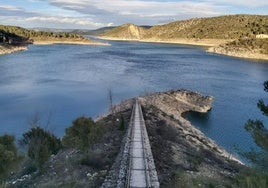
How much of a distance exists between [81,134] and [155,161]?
6083 millimetres

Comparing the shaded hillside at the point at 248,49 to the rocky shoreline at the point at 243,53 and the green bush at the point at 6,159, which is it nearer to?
the rocky shoreline at the point at 243,53

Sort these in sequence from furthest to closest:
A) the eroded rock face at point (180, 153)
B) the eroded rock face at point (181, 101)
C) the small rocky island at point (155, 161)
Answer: the eroded rock face at point (181, 101) → the eroded rock face at point (180, 153) → the small rocky island at point (155, 161)

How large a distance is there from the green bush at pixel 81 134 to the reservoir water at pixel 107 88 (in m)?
17.2

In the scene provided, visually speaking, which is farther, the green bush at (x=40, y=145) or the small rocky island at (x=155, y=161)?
the green bush at (x=40, y=145)

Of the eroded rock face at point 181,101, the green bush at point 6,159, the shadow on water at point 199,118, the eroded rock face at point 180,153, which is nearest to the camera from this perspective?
the green bush at point 6,159

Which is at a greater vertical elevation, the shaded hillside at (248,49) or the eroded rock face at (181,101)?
the eroded rock face at (181,101)

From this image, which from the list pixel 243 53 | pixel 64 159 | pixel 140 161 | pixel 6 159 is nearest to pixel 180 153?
pixel 140 161

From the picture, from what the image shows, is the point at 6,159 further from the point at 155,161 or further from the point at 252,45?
the point at 252,45

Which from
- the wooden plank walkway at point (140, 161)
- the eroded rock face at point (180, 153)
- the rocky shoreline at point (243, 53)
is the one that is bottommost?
the rocky shoreline at point (243, 53)

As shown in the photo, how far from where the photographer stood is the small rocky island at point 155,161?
27.5 meters

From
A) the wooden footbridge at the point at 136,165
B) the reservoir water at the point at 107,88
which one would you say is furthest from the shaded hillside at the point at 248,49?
the wooden footbridge at the point at 136,165

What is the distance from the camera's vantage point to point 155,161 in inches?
1236

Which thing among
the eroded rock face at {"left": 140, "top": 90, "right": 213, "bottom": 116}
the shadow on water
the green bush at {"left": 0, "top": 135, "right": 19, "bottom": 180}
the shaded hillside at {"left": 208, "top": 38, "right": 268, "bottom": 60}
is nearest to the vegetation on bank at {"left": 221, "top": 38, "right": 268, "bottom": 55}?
the shaded hillside at {"left": 208, "top": 38, "right": 268, "bottom": 60}

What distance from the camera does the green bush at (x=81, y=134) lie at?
32.5 metres
